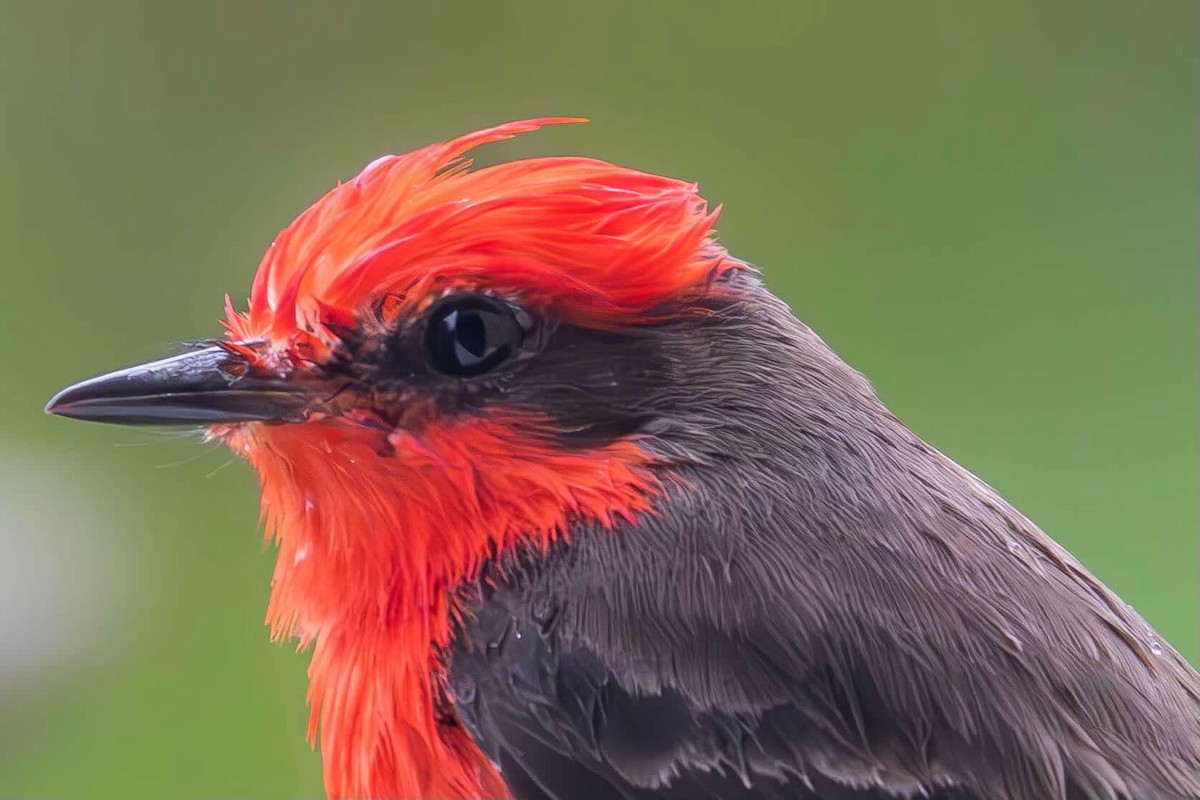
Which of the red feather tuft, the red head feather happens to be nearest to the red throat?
the red head feather

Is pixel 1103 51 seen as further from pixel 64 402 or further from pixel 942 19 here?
pixel 64 402

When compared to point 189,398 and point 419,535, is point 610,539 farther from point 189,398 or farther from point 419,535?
point 189,398

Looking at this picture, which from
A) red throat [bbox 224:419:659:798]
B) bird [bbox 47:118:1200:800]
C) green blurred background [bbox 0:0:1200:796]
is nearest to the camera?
bird [bbox 47:118:1200:800]

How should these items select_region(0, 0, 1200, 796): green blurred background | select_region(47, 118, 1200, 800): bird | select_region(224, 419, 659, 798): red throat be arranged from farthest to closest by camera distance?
select_region(0, 0, 1200, 796): green blurred background < select_region(224, 419, 659, 798): red throat < select_region(47, 118, 1200, 800): bird

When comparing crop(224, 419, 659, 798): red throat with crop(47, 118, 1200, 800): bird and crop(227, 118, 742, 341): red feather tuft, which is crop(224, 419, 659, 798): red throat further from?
crop(227, 118, 742, 341): red feather tuft

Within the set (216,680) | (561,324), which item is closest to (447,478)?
(561,324)

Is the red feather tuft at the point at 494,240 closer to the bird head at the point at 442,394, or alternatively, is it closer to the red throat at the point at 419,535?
the bird head at the point at 442,394

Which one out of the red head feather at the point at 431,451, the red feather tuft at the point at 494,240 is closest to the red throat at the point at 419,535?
the red head feather at the point at 431,451
